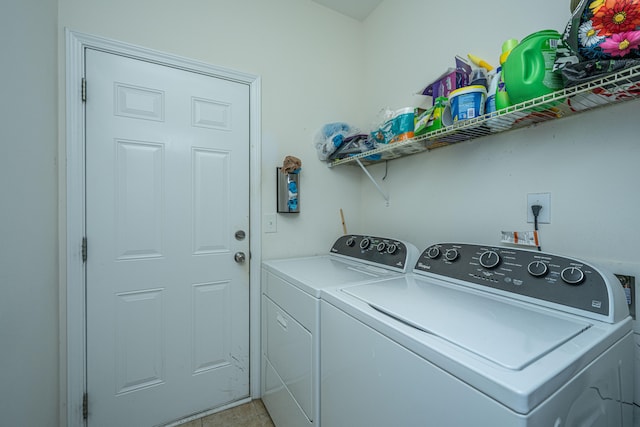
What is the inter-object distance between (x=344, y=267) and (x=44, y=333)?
147cm

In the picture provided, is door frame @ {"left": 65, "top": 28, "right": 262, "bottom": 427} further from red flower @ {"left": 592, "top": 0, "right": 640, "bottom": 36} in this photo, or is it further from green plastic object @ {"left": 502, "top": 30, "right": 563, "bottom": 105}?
red flower @ {"left": 592, "top": 0, "right": 640, "bottom": 36}

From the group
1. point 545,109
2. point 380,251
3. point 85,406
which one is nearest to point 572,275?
point 545,109

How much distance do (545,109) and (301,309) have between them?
127 centimetres

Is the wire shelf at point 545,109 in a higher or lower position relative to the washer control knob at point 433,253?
higher

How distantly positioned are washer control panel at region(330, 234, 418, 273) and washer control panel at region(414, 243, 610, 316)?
0.41 feet

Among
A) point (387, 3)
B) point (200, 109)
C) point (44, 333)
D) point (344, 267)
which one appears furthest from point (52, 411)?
point (387, 3)

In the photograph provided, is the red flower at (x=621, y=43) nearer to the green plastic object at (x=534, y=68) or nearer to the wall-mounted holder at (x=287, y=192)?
the green plastic object at (x=534, y=68)

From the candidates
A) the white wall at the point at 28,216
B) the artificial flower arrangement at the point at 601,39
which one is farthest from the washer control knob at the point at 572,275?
the white wall at the point at 28,216

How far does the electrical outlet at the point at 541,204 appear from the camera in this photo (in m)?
1.15

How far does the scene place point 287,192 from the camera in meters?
1.87

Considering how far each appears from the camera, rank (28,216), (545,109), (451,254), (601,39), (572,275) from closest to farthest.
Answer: (601,39) < (572,275) < (545,109) < (28,216) < (451,254)

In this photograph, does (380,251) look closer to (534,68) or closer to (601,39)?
(534,68)

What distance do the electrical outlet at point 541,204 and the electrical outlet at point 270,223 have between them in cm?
145

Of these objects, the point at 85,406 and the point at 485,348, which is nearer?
the point at 485,348
